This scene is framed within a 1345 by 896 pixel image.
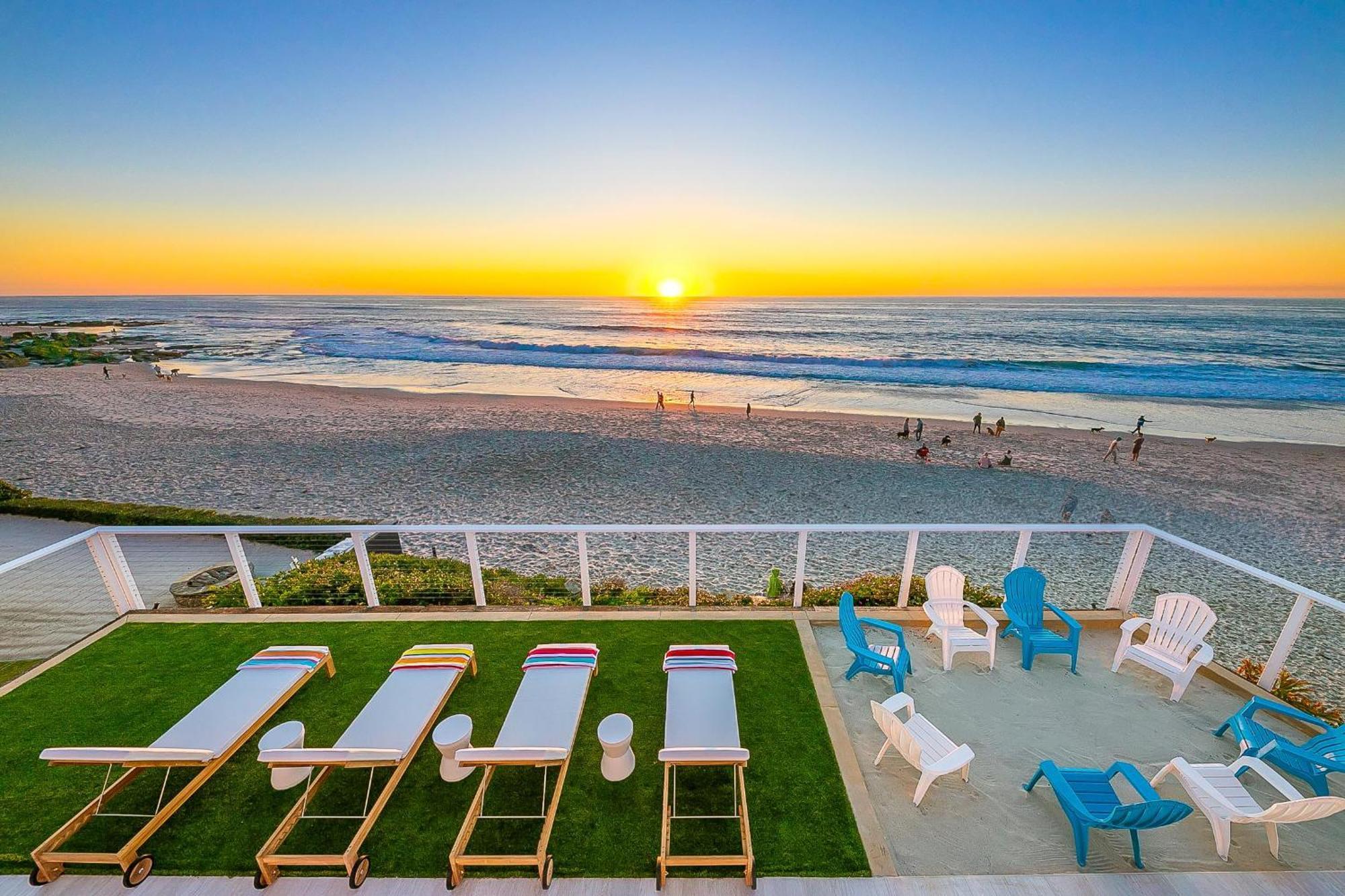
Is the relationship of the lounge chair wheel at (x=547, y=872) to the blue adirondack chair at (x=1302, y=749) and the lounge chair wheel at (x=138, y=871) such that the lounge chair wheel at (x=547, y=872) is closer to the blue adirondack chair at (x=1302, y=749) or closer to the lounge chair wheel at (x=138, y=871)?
the lounge chair wheel at (x=138, y=871)

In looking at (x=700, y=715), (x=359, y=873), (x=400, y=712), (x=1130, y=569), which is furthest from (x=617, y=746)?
(x=1130, y=569)

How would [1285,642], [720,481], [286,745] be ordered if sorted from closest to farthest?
[286,745] → [1285,642] → [720,481]

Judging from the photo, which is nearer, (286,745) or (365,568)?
(286,745)

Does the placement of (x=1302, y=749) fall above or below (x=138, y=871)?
above

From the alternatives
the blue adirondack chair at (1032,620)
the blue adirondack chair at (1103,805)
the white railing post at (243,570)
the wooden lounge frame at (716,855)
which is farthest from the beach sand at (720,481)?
the blue adirondack chair at (1103,805)

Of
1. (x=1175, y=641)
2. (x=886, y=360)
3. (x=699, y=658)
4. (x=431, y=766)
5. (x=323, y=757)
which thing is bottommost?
(x=886, y=360)

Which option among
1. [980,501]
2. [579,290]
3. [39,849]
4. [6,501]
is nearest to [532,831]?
[39,849]

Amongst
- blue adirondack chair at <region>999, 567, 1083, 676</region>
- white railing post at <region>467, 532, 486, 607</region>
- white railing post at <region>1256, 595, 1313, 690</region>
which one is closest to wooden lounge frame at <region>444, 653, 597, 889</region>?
Answer: white railing post at <region>467, 532, 486, 607</region>

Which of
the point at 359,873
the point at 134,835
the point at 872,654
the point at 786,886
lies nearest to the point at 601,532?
the point at 872,654

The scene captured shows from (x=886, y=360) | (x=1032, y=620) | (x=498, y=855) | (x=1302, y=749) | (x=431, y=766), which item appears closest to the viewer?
(x=498, y=855)

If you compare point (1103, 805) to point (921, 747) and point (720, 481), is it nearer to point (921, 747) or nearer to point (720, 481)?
point (921, 747)
